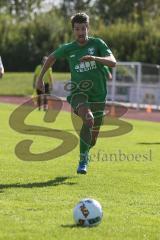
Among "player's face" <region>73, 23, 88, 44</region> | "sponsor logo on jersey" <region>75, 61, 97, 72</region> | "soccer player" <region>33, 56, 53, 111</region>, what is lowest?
"soccer player" <region>33, 56, 53, 111</region>

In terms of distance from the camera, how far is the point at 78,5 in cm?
10925

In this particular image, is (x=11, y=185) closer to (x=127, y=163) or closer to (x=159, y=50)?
(x=127, y=163)

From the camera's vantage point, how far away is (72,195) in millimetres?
8055

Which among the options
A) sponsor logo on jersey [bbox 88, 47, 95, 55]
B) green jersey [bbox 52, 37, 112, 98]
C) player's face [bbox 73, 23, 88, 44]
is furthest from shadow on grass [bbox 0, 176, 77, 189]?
player's face [bbox 73, 23, 88, 44]

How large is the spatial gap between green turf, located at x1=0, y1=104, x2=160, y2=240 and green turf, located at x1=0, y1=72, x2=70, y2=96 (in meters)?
34.4

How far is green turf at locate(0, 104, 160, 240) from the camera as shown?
6203 mm

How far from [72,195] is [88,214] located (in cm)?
180

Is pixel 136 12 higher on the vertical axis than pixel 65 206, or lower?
lower

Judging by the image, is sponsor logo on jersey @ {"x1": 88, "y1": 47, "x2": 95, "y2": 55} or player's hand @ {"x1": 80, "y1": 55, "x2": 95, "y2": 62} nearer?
player's hand @ {"x1": 80, "y1": 55, "x2": 95, "y2": 62}

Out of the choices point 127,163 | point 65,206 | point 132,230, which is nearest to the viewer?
point 132,230

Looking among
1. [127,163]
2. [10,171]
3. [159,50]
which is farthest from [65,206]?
[159,50]

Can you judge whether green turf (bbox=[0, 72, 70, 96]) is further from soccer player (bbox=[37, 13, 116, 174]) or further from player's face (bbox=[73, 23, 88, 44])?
player's face (bbox=[73, 23, 88, 44])

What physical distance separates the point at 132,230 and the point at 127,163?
538 cm

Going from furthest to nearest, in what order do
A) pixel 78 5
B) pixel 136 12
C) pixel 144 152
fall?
pixel 78 5 → pixel 136 12 → pixel 144 152
